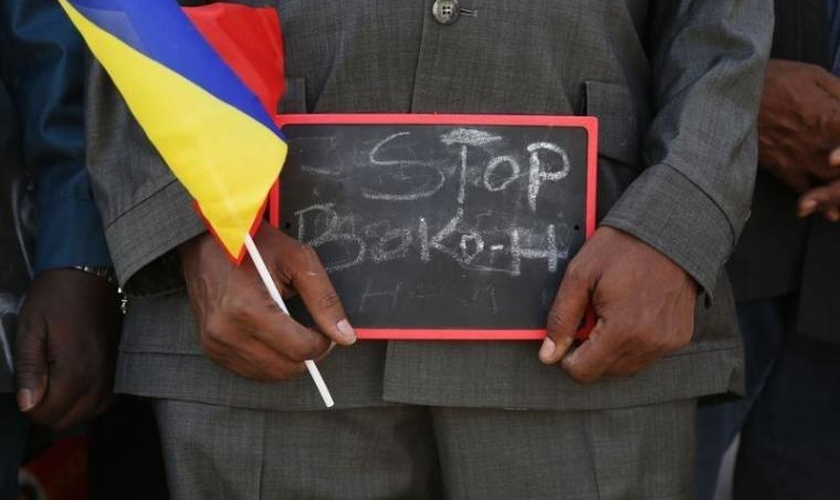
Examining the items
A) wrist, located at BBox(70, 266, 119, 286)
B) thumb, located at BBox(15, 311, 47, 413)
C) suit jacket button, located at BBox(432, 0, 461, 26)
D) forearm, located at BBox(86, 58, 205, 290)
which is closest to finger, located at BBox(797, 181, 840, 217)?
suit jacket button, located at BBox(432, 0, 461, 26)

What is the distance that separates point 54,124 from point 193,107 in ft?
1.51

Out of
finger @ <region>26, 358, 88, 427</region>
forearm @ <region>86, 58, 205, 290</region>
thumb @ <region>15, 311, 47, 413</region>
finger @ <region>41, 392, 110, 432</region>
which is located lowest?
finger @ <region>41, 392, 110, 432</region>

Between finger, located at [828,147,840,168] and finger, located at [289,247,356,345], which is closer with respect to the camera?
finger, located at [289,247,356,345]

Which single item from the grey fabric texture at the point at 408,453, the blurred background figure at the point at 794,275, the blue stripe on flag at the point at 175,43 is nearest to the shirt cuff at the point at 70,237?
the grey fabric texture at the point at 408,453

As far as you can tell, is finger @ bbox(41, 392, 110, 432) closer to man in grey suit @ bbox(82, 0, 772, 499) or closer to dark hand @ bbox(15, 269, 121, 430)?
dark hand @ bbox(15, 269, 121, 430)

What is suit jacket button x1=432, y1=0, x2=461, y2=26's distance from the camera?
5.79 ft

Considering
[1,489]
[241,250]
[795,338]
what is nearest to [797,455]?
[795,338]

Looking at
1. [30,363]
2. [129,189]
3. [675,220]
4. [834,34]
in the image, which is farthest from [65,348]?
[834,34]

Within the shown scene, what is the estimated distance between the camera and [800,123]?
211 centimetres

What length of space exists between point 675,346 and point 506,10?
0.48 meters

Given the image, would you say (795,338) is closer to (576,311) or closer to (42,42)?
(576,311)

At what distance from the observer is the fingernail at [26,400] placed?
6.24 feet

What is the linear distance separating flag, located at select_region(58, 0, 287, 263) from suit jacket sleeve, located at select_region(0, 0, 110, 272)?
13.6 inches

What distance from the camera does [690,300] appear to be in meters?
1.74
